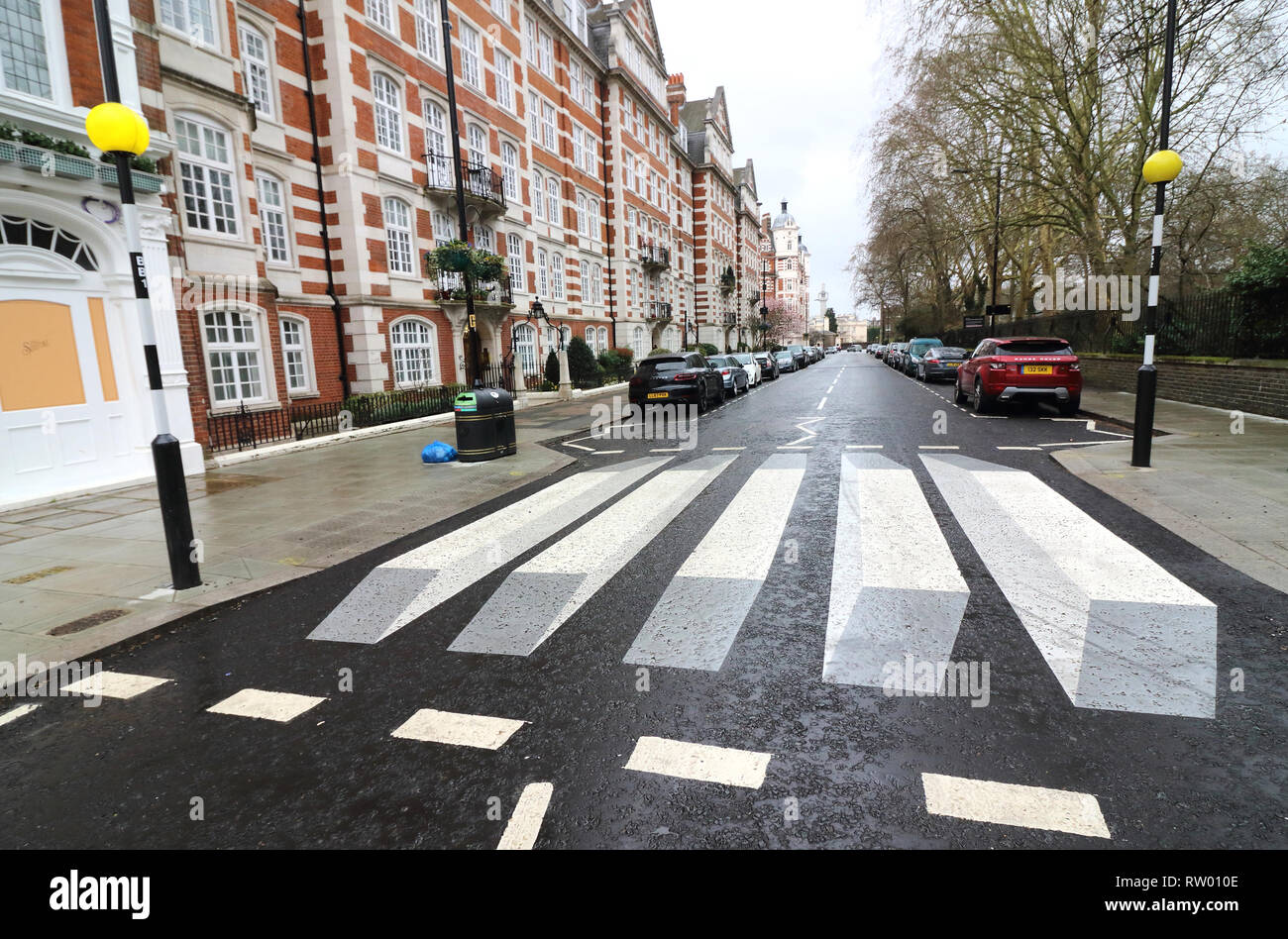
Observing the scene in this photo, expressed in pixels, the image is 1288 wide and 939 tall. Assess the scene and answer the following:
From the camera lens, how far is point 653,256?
143ft

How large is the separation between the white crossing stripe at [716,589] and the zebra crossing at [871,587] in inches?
0.6

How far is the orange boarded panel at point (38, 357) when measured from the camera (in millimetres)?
8734

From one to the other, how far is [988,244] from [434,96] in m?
29.7

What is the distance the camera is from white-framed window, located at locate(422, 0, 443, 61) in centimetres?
2158

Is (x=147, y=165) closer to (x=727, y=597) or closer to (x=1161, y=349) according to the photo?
(x=727, y=597)

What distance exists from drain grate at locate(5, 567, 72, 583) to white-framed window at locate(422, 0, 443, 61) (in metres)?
21.2

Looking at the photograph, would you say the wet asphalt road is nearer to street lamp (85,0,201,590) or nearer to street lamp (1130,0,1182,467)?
street lamp (85,0,201,590)

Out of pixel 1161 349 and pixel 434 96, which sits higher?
pixel 434 96

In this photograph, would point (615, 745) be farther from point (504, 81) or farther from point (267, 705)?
point (504, 81)

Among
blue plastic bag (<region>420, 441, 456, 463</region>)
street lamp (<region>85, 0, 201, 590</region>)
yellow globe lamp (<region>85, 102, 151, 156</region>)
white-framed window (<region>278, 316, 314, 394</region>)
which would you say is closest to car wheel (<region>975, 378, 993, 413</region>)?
blue plastic bag (<region>420, 441, 456, 463</region>)

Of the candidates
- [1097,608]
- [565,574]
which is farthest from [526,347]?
[1097,608]

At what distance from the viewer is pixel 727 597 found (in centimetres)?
470

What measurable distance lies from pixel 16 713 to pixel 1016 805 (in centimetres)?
501
